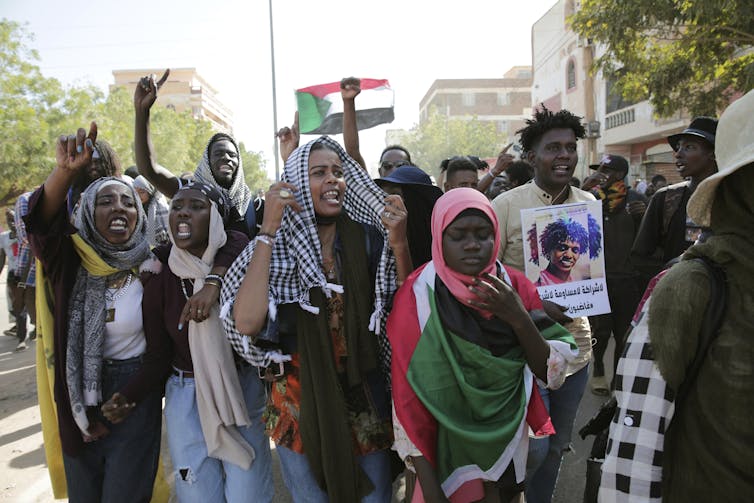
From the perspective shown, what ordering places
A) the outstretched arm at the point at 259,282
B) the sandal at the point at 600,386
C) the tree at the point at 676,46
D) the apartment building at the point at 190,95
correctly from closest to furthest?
the outstretched arm at the point at 259,282, the sandal at the point at 600,386, the tree at the point at 676,46, the apartment building at the point at 190,95

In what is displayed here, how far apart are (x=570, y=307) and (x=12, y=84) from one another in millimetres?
23311

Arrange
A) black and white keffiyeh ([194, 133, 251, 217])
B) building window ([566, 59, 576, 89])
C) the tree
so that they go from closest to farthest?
black and white keffiyeh ([194, 133, 251, 217]) → the tree → building window ([566, 59, 576, 89])

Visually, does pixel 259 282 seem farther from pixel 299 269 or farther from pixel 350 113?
pixel 350 113

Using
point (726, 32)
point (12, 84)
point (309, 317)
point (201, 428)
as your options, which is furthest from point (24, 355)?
point (12, 84)

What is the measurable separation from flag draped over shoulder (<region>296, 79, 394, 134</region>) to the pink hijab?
134 inches

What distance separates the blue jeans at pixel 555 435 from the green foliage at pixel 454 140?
49.1 metres

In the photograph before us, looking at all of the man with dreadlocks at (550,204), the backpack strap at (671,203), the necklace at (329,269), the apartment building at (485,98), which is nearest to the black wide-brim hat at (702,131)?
the backpack strap at (671,203)

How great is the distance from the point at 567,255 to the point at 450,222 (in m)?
1.04

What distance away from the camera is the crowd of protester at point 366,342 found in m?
1.25

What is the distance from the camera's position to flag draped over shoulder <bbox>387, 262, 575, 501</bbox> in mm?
1877

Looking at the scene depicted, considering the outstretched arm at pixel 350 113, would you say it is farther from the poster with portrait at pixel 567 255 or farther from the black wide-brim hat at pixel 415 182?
the poster with portrait at pixel 567 255

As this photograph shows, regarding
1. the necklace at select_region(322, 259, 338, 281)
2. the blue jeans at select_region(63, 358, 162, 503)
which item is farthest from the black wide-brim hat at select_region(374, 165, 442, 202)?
the blue jeans at select_region(63, 358, 162, 503)

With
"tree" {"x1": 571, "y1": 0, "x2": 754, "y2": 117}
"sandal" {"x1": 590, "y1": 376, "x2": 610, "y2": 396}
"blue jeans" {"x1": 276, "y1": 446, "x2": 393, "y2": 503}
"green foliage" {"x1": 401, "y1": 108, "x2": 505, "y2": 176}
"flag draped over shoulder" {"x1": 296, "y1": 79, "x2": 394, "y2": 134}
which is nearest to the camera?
"blue jeans" {"x1": 276, "y1": 446, "x2": 393, "y2": 503}

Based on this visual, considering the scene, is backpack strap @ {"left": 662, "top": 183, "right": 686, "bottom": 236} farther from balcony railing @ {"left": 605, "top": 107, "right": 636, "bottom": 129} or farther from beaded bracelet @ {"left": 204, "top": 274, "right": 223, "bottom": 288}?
balcony railing @ {"left": 605, "top": 107, "right": 636, "bottom": 129}
